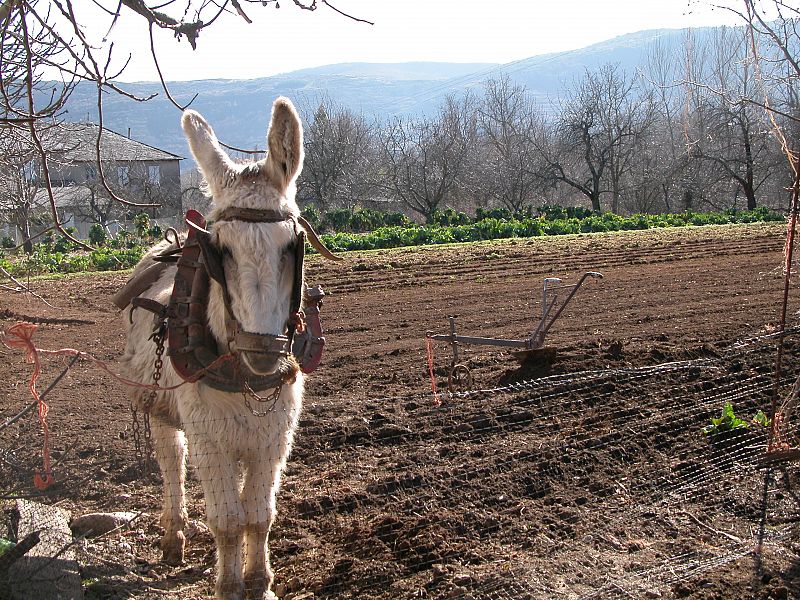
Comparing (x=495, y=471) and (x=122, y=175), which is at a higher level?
(x=122, y=175)

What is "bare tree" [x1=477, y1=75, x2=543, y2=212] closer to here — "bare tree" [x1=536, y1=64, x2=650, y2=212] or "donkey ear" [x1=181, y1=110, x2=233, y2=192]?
"bare tree" [x1=536, y1=64, x2=650, y2=212]

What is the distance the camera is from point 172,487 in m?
4.99

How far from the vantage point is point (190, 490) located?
19.5ft

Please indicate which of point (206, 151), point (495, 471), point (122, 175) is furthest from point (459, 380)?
point (122, 175)

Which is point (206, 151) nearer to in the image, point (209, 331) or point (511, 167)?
point (209, 331)

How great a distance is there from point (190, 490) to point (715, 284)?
473 inches

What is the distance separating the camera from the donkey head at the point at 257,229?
326 centimetres

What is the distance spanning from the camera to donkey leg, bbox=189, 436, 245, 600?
3916 millimetres

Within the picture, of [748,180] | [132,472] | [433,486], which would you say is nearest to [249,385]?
[433,486]

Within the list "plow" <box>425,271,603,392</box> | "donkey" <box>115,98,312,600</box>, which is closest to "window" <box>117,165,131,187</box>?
"plow" <box>425,271,603,392</box>

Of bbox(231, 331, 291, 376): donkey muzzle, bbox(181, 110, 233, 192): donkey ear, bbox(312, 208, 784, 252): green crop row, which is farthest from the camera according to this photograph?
bbox(312, 208, 784, 252): green crop row

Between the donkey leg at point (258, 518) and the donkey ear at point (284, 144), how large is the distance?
149 cm

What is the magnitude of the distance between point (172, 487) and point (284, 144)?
2627 millimetres

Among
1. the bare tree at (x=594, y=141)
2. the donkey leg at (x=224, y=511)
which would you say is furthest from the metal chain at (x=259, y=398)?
the bare tree at (x=594, y=141)
